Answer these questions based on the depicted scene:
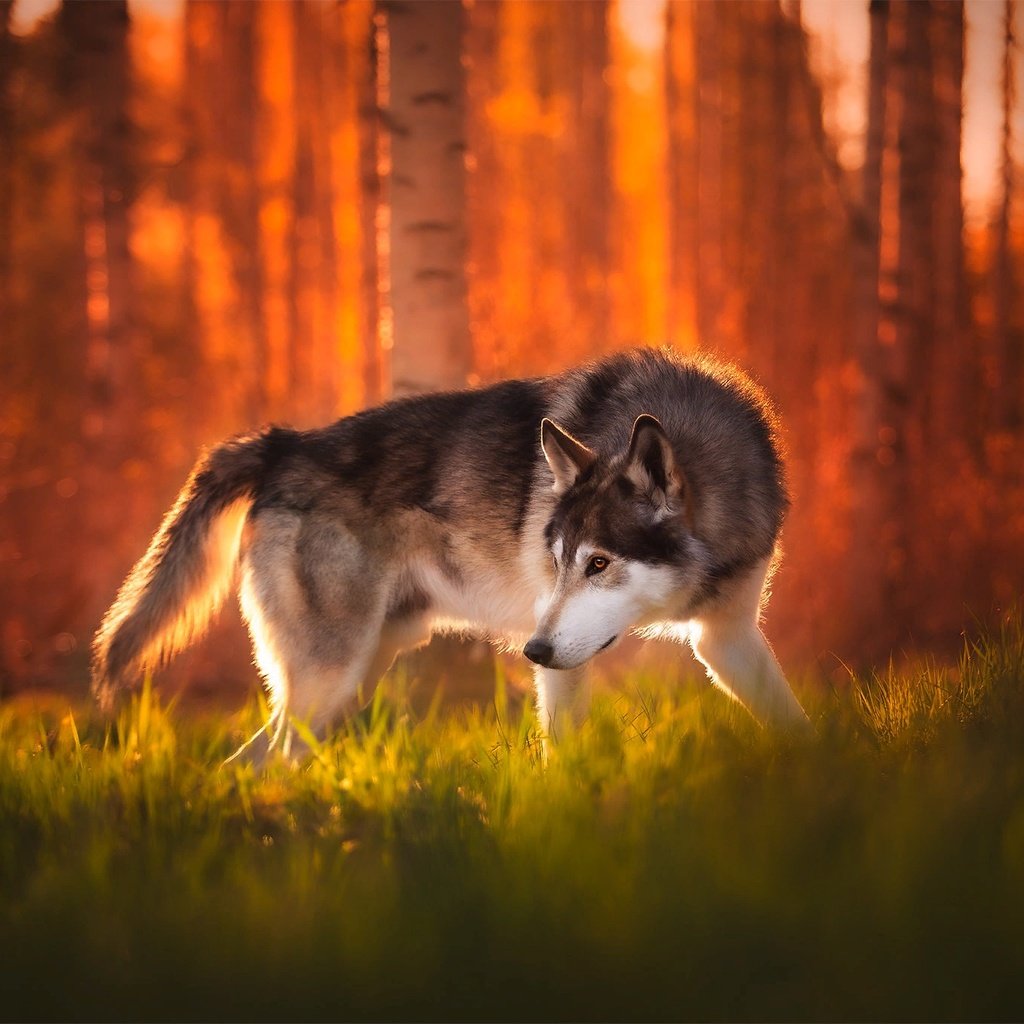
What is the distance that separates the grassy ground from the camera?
2.59 meters

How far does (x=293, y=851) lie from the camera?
3.22 meters

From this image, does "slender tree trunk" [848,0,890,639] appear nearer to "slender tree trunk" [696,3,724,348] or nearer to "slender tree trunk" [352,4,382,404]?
"slender tree trunk" [352,4,382,404]

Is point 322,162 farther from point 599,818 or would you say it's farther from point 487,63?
point 599,818

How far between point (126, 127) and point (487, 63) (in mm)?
13279

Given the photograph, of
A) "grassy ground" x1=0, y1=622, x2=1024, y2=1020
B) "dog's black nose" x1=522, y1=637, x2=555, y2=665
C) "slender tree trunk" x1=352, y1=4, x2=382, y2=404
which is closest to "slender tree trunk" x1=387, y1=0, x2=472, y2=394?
"dog's black nose" x1=522, y1=637, x2=555, y2=665

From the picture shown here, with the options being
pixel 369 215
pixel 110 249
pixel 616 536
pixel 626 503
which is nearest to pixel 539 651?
pixel 616 536

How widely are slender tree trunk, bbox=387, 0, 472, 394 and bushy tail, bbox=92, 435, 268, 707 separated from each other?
1.64 metres

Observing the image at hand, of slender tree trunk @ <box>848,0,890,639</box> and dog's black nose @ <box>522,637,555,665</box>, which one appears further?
slender tree trunk @ <box>848,0,890,639</box>

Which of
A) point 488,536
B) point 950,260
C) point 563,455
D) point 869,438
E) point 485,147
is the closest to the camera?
point 563,455

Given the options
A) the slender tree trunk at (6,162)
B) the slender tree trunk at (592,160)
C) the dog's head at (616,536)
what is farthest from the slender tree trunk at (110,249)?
the slender tree trunk at (592,160)

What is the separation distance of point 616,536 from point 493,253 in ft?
62.1

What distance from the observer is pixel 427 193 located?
6.61m

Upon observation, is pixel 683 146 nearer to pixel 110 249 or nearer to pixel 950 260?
pixel 950 260

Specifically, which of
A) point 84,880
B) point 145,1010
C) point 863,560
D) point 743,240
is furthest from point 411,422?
point 743,240
